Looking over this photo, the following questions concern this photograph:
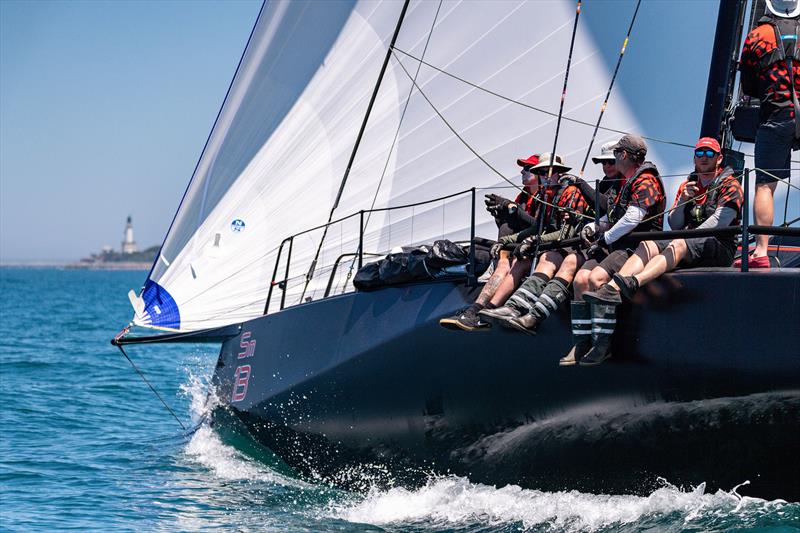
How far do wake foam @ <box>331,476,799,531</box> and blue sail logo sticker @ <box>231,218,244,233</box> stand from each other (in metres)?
3.01

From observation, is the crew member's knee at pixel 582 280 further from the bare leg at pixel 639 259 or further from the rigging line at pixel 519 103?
the rigging line at pixel 519 103

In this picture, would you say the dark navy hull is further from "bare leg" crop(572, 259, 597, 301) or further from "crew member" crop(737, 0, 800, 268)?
"crew member" crop(737, 0, 800, 268)

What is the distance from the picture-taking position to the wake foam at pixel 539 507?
17.6 ft

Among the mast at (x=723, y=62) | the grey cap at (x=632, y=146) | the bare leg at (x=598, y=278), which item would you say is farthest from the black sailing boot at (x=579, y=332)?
the mast at (x=723, y=62)

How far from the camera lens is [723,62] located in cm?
730

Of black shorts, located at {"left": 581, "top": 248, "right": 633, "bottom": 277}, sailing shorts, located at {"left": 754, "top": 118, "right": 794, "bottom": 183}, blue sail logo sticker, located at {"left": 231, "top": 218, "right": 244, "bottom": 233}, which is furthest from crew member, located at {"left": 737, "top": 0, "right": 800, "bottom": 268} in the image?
blue sail logo sticker, located at {"left": 231, "top": 218, "right": 244, "bottom": 233}

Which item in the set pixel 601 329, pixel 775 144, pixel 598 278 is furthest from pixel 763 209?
pixel 601 329

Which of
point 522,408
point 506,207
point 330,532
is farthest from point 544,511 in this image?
point 506,207

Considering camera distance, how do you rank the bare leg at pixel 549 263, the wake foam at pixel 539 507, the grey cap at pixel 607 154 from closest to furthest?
1. the wake foam at pixel 539 507
2. the bare leg at pixel 549 263
3. the grey cap at pixel 607 154

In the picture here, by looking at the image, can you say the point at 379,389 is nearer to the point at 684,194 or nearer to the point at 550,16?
the point at 684,194

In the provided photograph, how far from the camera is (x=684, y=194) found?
570cm

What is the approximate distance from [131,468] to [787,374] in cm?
571

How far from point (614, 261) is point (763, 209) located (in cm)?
85

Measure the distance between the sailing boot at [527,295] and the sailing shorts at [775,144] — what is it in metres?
1.43
